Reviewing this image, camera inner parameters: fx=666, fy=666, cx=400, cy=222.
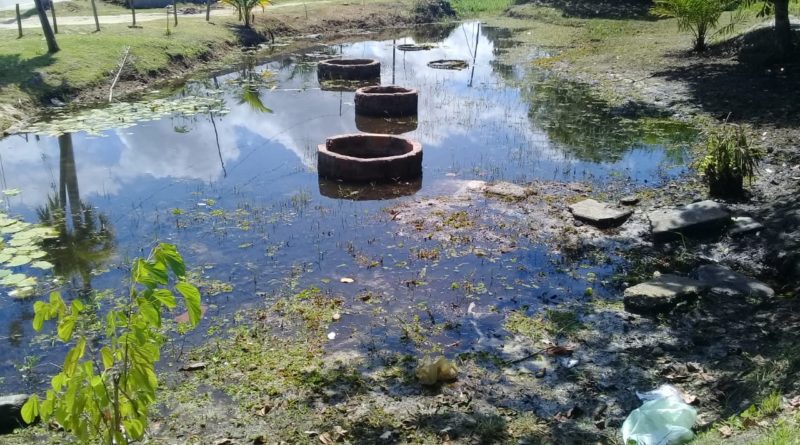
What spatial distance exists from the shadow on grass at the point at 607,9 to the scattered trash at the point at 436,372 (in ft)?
83.7

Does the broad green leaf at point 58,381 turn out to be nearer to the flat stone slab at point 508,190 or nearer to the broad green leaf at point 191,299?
the broad green leaf at point 191,299

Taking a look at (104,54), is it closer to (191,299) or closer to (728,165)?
(728,165)

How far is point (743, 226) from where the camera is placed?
733cm

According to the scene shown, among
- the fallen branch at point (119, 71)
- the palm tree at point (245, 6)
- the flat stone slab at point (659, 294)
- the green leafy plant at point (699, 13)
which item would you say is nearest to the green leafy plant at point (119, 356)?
the flat stone slab at point (659, 294)

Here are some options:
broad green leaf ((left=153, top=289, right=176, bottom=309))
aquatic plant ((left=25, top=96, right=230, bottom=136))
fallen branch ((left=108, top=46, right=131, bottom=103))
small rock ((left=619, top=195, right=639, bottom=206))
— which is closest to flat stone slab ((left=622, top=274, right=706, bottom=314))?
small rock ((left=619, top=195, right=639, bottom=206))

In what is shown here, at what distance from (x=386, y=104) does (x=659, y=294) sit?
8965 mm

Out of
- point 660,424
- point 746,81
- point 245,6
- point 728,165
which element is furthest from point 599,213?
point 245,6

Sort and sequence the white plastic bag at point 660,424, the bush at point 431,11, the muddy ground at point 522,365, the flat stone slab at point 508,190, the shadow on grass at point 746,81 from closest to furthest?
the white plastic bag at point 660,424, the muddy ground at point 522,365, the flat stone slab at point 508,190, the shadow on grass at point 746,81, the bush at point 431,11

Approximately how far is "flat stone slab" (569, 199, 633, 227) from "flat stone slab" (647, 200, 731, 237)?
420 millimetres

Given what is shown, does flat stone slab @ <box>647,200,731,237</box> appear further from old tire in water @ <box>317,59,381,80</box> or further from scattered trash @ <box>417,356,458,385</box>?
old tire in water @ <box>317,59,381,80</box>

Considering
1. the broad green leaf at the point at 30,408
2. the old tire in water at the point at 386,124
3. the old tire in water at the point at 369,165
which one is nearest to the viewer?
the broad green leaf at the point at 30,408

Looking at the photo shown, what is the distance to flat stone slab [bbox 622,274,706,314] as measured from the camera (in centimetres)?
593

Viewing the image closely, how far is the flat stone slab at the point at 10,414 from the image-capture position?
14.8ft

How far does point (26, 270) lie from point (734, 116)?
11.3 meters
